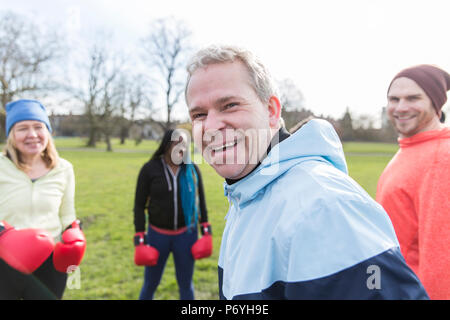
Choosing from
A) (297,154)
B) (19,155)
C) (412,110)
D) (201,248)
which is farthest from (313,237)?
(19,155)

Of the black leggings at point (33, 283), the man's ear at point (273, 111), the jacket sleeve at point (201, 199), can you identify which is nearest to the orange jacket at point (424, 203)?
the man's ear at point (273, 111)

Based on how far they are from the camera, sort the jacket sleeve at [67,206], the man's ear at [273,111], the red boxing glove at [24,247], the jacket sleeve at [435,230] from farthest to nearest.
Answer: the jacket sleeve at [67,206], the red boxing glove at [24,247], the jacket sleeve at [435,230], the man's ear at [273,111]

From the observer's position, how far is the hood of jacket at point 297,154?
102 centimetres

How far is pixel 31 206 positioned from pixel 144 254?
1.13 metres

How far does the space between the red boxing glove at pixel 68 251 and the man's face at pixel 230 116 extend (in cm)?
194

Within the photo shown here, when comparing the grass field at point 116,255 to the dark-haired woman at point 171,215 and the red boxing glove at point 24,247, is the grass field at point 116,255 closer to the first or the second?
the dark-haired woman at point 171,215

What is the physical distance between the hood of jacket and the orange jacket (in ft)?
2.76

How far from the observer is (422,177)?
165 cm

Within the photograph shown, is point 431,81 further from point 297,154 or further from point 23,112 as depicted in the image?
point 23,112

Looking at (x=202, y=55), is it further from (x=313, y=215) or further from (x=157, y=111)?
(x=157, y=111)

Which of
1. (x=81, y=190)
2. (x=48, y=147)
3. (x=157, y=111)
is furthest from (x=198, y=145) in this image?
(x=157, y=111)

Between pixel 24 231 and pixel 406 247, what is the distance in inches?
110

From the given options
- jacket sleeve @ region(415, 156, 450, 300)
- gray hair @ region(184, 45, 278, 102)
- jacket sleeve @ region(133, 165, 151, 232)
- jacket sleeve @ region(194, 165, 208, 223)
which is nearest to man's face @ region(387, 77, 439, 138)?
jacket sleeve @ region(415, 156, 450, 300)
